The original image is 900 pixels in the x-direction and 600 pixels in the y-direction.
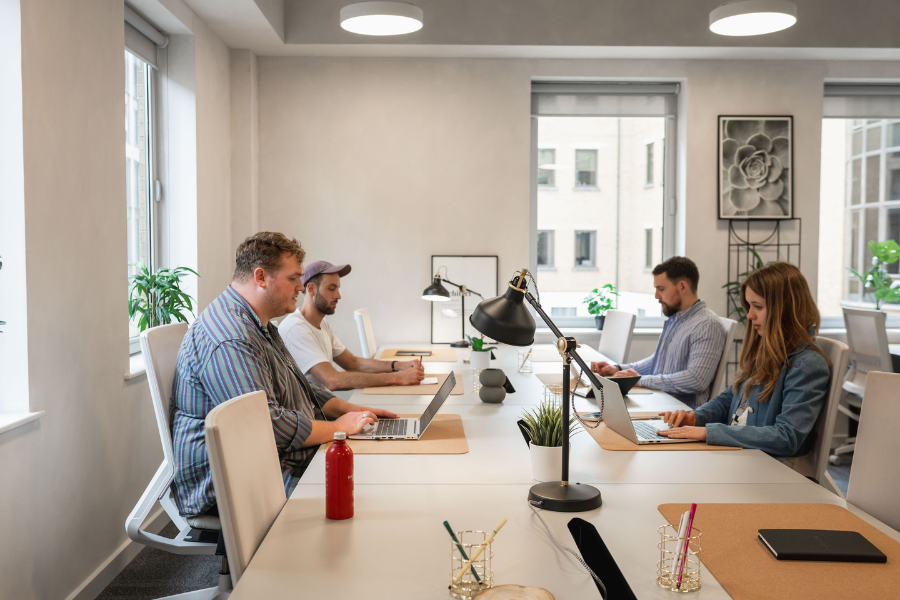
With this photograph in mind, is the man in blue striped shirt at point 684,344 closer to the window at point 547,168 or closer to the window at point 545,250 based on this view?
the window at point 545,250

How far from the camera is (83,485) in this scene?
2.49 m

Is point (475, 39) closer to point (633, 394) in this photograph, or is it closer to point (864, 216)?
point (633, 394)

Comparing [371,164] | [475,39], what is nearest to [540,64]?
[475,39]

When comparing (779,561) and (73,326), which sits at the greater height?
(73,326)

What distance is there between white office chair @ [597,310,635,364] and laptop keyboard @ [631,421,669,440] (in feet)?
6.08

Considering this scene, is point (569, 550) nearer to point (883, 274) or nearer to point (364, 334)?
point (364, 334)

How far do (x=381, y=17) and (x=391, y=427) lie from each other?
2.13 metres

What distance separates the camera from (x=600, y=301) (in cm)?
492

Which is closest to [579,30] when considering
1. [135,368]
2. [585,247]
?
[585,247]

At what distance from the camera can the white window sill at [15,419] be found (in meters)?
1.97

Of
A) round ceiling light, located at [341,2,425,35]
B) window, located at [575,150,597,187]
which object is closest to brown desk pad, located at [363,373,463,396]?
round ceiling light, located at [341,2,425,35]

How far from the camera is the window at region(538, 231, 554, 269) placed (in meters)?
5.07

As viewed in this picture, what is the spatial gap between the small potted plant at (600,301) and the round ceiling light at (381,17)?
2.36 meters

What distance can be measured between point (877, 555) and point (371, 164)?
3.92m
